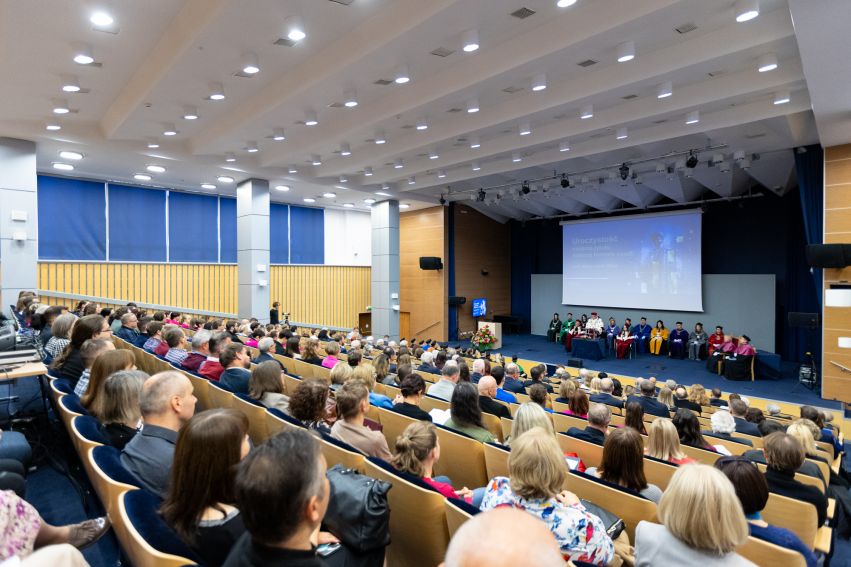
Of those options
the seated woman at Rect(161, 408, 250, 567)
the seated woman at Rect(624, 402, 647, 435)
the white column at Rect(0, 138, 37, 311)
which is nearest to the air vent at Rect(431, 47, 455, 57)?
the seated woman at Rect(624, 402, 647, 435)

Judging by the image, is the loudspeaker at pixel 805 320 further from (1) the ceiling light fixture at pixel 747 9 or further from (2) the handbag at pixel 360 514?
(2) the handbag at pixel 360 514

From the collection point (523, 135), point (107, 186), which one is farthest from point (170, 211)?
point (523, 135)

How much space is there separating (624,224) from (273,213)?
1243 centimetres

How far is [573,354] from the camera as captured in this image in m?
15.1

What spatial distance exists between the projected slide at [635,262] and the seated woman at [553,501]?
49.0ft

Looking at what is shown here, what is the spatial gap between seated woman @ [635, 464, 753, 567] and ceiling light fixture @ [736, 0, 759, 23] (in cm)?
551

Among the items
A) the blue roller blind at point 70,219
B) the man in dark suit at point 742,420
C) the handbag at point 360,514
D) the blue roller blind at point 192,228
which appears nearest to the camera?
the handbag at point 360,514

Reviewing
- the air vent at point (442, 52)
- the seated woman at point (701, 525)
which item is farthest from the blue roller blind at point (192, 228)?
the seated woman at point (701, 525)

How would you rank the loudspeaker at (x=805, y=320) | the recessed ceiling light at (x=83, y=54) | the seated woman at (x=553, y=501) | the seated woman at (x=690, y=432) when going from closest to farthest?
1. the seated woman at (x=553, y=501)
2. the seated woman at (x=690, y=432)
3. the recessed ceiling light at (x=83, y=54)
4. the loudspeaker at (x=805, y=320)

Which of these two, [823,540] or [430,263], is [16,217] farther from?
[823,540]

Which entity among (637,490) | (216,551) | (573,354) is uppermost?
(216,551)

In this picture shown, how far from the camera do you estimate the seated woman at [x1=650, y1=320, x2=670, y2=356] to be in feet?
49.1

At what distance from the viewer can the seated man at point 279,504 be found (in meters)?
1.26

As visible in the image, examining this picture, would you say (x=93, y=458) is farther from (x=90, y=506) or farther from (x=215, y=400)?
(x=215, y=400)
